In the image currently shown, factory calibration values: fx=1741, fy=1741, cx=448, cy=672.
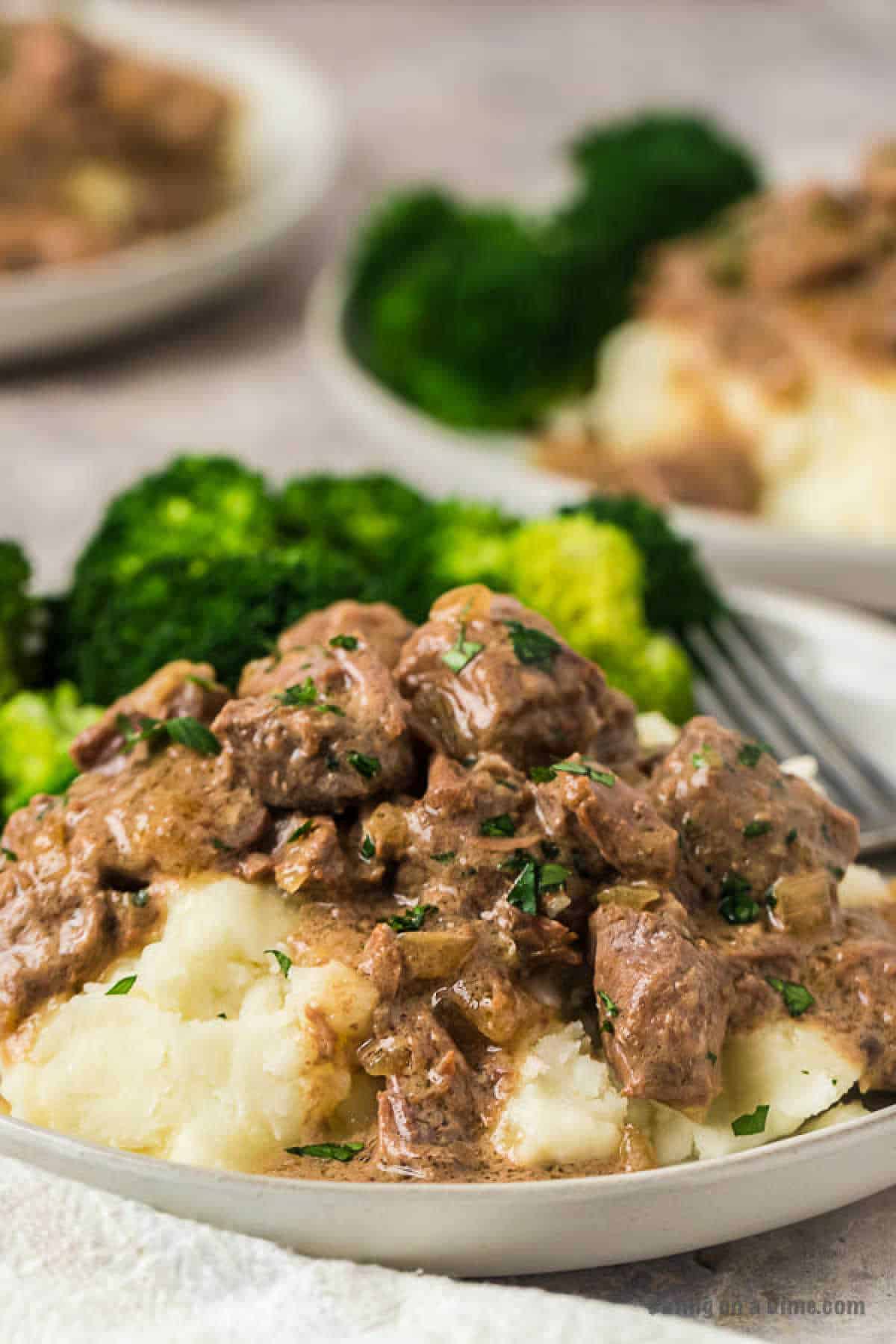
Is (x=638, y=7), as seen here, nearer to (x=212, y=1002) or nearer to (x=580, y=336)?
(x=580, y=336)

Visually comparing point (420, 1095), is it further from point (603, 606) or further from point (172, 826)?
point (603, 606)

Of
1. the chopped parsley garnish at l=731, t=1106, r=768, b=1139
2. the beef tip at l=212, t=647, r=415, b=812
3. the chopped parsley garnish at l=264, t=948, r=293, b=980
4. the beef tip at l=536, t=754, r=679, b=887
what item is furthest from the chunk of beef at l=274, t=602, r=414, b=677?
the chopped parsley garnish at l=731, t=1106, r=768, b=1139

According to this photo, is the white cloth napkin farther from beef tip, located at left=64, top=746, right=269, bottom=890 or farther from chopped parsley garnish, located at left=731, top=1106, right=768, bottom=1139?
beef tip, located at left=64, top=746, right=269, bottom=890

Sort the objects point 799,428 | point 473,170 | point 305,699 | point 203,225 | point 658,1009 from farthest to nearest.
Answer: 1. point 473,170
2. point 203,225
3. point 799,428
4. point 305,699
5. point 658,1009

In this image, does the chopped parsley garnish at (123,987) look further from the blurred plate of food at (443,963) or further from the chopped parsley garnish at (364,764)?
the chopped parsley garnish at (364,764)

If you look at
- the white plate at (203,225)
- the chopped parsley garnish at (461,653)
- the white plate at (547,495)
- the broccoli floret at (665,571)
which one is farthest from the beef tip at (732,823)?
the white plate at (203,225)

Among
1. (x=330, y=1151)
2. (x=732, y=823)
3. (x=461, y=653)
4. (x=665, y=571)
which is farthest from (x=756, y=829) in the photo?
(x=665, y=571)
